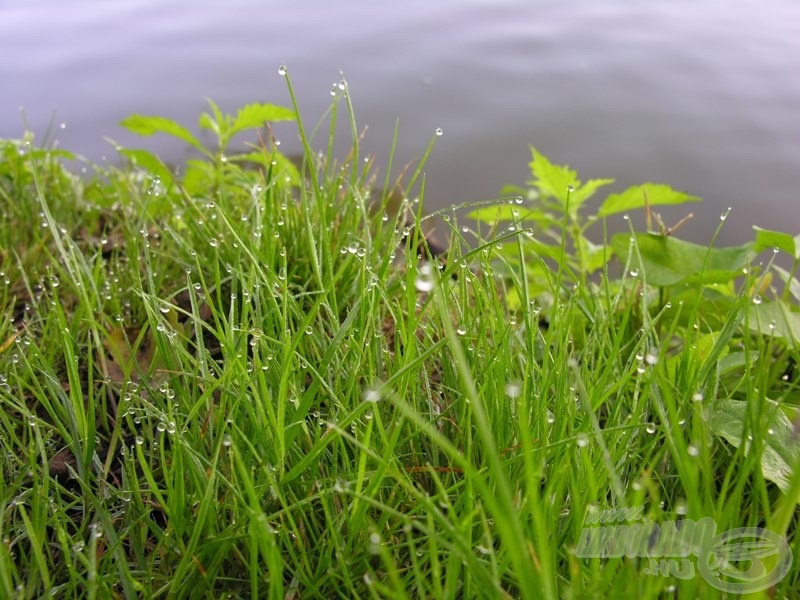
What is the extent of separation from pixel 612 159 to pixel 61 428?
1.77 metres

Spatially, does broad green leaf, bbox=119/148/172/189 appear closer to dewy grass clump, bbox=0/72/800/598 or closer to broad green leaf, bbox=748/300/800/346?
dewy grass clump, bbox=0/72/800/598

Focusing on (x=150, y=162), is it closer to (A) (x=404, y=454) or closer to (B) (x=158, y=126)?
(B) (x=158, y=126)

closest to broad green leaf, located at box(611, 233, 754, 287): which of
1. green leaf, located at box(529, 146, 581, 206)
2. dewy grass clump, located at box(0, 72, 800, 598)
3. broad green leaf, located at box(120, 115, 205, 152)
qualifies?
dewy grass clump, located at box(0, 72, 800, 598)

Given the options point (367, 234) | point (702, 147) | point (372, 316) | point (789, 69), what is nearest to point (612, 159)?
point (702, 147)

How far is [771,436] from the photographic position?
720mm

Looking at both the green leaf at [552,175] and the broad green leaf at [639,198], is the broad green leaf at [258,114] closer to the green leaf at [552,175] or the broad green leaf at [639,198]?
the green leaf at [552,175]

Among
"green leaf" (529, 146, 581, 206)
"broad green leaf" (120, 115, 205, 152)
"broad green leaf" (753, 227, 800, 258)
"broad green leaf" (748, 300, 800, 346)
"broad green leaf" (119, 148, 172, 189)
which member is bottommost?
"broad green leaf" (748, 300, 800, 346)

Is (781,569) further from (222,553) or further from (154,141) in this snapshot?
(154,141)

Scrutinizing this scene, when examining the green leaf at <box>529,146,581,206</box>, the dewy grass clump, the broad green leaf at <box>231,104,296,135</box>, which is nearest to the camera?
the dewy grass clump

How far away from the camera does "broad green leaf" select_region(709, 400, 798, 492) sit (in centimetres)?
68

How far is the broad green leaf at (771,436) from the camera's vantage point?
2.22ft

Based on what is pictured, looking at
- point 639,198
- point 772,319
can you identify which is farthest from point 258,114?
point 772,319

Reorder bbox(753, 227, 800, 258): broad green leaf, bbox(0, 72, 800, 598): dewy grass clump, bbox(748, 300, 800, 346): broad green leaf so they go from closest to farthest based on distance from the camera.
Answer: bbox(0, 72, 800, 598): dewy grass clump
bbox(748, 300, 800, 346): broad green leaf
bbox(753, 227, 800, 258): broad green leaf

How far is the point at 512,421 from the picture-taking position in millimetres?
708
